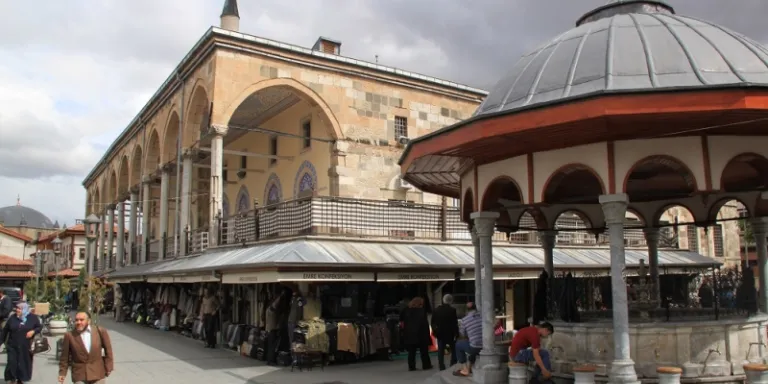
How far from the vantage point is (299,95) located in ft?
60.0

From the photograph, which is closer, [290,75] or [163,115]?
[290,75]

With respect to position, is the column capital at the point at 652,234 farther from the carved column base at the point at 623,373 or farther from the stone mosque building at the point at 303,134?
the carved column base at the point at 623,373

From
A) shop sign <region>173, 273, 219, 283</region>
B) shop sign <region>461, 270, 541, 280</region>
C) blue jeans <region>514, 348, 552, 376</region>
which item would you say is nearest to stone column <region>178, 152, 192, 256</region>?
shop sign <region>173, 273, 219, 283</region>

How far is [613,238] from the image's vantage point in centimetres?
774

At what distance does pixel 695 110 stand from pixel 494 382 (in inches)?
178

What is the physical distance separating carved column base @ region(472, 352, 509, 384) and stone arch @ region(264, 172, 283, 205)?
1431 cm

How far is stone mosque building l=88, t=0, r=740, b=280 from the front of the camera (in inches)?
654

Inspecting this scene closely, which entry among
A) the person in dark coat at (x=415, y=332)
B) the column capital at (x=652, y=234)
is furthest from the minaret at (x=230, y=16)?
the column capital at (x=652, y=234)

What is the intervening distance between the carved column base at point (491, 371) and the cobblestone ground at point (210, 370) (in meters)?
2.33

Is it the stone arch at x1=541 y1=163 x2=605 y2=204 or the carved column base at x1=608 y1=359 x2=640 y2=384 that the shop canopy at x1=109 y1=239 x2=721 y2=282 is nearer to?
the stone arch at x1=541 y1=163 x2=605 y2=204

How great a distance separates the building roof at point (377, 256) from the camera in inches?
502

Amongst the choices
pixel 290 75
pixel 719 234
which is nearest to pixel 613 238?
pixel 290 75

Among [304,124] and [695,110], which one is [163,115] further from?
[695,110]

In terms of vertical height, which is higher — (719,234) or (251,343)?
(719,234)
